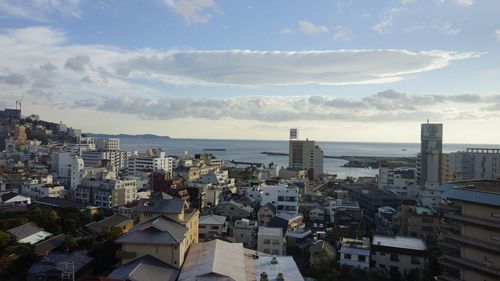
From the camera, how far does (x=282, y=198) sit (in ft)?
89.8

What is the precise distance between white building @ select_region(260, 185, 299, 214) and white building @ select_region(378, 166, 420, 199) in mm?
10585

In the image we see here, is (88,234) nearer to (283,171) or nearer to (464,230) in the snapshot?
(464,230)

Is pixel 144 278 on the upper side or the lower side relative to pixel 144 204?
lower

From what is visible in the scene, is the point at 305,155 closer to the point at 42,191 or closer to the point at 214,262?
the point at 42,191

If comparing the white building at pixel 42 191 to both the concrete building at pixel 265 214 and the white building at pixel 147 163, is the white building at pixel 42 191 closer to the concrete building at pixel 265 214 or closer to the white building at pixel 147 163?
the white building at pixel 147 163

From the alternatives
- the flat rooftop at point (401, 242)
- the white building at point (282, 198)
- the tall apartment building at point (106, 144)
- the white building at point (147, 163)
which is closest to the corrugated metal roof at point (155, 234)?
the flat rooftop at point (401, 242)

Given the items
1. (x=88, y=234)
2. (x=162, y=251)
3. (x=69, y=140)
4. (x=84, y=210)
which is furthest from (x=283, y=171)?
(x=69, y=140)

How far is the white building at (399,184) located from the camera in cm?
3319

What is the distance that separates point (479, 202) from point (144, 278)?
9314 mm

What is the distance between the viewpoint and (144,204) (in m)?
16.2

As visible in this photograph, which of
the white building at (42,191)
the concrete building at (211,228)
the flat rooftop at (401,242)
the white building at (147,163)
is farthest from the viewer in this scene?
the white building at (147,163)


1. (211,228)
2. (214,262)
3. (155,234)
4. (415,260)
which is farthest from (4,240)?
(415,260)

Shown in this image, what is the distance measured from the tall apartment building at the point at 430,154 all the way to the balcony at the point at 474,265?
2675 centimetres

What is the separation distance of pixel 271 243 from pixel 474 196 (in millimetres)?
10341
